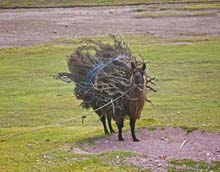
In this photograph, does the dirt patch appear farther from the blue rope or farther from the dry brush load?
the blue rope

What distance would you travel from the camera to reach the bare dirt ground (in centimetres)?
4950

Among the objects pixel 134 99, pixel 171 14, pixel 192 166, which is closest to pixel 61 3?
pixel 171 14

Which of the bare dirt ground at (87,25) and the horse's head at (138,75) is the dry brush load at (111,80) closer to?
the horse's head at (138,75)

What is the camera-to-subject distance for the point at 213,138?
14.0 meters

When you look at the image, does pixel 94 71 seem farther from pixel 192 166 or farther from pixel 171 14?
pixel 171 14

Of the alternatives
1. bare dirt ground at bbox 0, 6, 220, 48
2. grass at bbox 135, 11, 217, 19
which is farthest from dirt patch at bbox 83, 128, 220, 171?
grass at bbox 135, 11, 217, 19

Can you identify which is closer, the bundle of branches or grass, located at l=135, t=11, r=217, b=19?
the bundle of branches

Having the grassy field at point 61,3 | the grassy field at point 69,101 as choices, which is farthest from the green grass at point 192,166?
the grassy field at point 61,3

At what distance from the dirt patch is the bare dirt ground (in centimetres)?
3157

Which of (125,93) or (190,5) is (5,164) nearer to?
(125,93)

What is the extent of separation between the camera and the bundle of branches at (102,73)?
14.0 m

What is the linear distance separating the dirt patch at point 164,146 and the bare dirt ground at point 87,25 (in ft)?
104

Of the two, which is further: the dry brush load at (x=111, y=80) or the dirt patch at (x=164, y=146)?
the dry brush load at (x=111, y=80)

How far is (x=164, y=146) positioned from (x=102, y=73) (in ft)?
7.03
